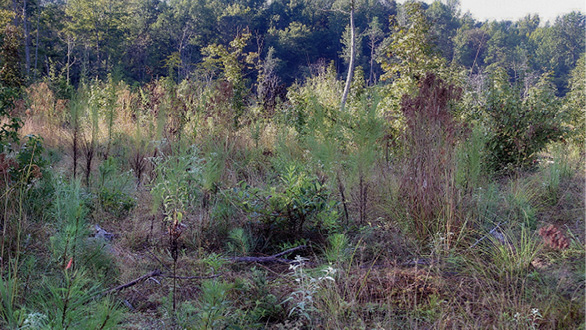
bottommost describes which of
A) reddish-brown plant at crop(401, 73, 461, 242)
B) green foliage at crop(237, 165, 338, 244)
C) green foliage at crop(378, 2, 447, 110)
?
green foliage at crop(237, 165, 338, 244)

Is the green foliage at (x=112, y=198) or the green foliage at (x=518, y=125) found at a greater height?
the green foliage at (x=518, y=125)

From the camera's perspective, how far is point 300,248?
2.94 meters

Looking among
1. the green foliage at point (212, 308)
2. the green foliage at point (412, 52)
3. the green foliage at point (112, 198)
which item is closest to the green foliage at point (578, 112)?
the green foliage at point (412, 52)

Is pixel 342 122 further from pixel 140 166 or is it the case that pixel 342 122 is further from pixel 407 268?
pixel 140 166

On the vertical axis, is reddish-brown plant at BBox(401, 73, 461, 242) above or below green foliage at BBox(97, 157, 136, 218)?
above

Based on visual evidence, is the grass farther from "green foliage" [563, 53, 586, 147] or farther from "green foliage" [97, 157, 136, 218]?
"green foliage" [563, 53, 586, 147]

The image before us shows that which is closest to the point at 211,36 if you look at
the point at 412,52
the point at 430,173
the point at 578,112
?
the point at 578,112

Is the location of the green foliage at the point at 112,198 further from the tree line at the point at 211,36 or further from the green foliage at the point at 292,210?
the tree line at the point at 211,36

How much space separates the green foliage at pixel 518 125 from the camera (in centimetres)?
547

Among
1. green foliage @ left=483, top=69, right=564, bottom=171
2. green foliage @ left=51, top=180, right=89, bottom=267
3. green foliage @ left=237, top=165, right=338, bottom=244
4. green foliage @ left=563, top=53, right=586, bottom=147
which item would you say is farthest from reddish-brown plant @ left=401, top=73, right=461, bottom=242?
green foliage @ left=563, top=53, right=586, bottom=147

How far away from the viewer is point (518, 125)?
5531mm

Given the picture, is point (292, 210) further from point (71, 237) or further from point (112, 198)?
point (112, 198)

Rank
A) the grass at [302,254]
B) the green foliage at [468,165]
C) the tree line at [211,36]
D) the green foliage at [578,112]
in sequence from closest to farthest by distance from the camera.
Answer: the grass at [302,254] < the green foliage at [468,165] < the green foliage at [578,112] < the tree line at [211,36]

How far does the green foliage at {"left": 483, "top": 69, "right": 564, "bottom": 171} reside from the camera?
547 centimetres
